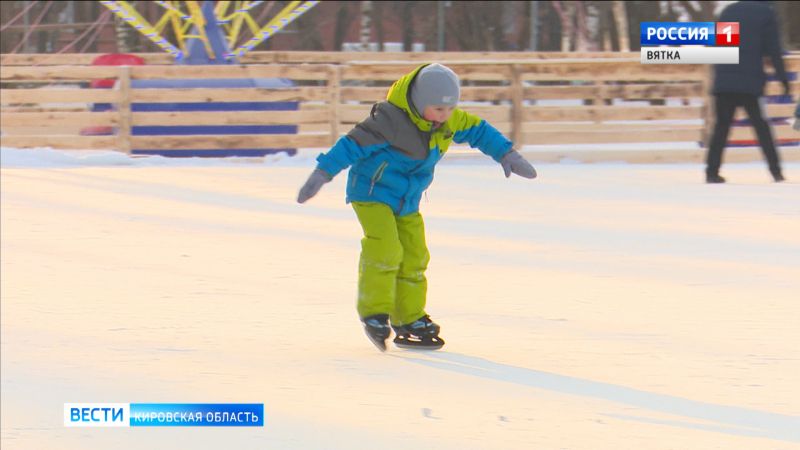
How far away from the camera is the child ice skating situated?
15.9 ft

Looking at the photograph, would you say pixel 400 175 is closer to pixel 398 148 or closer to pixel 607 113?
pixel 398 148

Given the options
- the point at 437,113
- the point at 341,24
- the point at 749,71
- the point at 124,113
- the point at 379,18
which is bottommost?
the point at 341,24

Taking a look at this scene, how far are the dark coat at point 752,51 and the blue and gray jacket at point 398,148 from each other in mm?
5933

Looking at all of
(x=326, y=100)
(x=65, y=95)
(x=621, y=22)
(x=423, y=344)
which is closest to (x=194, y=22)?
(x=65, y=95)

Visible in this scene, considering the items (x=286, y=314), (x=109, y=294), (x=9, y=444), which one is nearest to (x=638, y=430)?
(x=9, y=444)

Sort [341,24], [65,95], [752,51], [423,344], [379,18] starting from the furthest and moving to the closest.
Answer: [341,24] < [379,18] < [65,95] < [752,51] < [423,344]

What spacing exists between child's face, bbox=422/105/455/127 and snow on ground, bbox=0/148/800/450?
803 mm

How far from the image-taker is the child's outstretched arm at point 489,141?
5015 mm

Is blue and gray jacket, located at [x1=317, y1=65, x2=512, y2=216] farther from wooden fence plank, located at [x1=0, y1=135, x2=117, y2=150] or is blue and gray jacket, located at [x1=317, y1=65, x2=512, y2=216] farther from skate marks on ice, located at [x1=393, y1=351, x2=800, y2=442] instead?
wooden fence plank, located at [x1=0, y1=135, x2=117, y2=150]

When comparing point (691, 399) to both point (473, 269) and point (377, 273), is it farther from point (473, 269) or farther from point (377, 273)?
point (473, 269)

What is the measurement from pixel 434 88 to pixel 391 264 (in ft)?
2.02

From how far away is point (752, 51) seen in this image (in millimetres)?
10773

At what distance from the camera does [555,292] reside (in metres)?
6.42

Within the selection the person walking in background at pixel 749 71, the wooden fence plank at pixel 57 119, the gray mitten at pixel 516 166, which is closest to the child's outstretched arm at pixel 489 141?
the gray mitten at pixel 516 166
